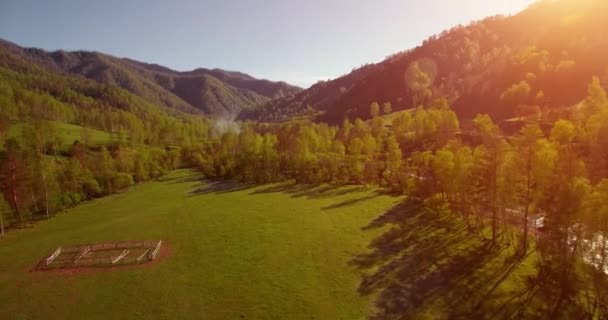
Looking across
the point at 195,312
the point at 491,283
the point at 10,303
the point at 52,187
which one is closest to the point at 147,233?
the point at 10,303

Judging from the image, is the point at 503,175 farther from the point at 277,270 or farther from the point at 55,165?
the point at 55,165

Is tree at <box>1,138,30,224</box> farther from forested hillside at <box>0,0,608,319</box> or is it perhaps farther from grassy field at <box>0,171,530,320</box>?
grassy field at <box>0,171,530,320</box>

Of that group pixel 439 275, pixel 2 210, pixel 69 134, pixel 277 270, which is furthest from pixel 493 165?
pixel 69 134

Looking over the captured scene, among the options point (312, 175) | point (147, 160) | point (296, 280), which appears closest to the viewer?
point (296, 280)

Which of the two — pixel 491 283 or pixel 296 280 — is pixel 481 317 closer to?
pixel 491 283

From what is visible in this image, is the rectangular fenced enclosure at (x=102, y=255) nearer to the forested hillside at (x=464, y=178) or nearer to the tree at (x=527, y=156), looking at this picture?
the forested hillside at (x=464, y=178)

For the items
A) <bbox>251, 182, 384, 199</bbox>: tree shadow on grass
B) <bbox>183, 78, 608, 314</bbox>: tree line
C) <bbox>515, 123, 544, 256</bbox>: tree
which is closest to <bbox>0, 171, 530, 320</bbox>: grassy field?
<bbox>183, 78, 608, 314</bbox>: tree line

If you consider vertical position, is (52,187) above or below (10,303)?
above
